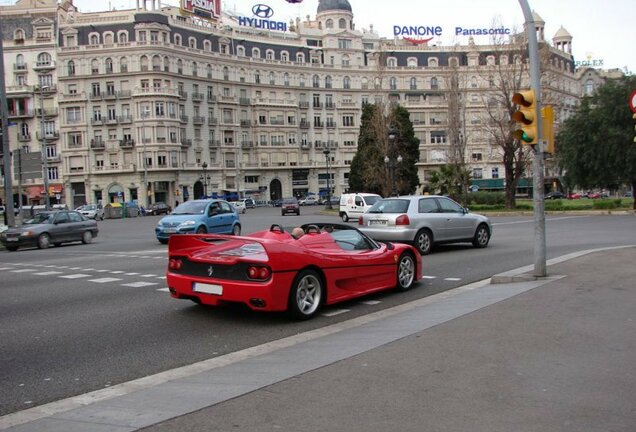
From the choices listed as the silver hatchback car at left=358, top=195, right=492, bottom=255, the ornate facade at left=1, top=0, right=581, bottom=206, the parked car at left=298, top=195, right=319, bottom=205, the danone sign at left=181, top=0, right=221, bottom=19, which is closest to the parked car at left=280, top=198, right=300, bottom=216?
the ornate facade at left=1, top=0, right=581, bottom=206

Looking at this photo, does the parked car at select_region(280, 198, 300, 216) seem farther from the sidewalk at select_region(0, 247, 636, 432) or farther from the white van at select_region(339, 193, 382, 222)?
the sidewalk at select_region(0, 247, 636, 432)

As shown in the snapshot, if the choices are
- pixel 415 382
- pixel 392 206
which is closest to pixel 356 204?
pixel 392 206

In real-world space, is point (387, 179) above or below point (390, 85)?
below

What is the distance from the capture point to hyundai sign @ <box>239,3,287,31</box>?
8977cm

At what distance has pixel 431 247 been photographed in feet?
53.6

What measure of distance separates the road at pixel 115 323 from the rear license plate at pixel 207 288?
0.46 m

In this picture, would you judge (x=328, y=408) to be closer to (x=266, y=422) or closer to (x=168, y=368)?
(x=266, y=422)

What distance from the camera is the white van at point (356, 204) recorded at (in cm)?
3924

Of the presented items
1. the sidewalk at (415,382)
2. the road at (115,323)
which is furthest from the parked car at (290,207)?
the sidewalk at (415,382)

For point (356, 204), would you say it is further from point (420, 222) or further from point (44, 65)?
point (44, 65)

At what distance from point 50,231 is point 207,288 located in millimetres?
18475

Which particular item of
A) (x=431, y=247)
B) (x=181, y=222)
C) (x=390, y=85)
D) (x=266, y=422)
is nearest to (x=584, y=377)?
(x=266, y=422)

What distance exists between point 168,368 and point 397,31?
98.1 metres

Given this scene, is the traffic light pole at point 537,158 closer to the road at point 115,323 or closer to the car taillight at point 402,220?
the road at point 115,323
